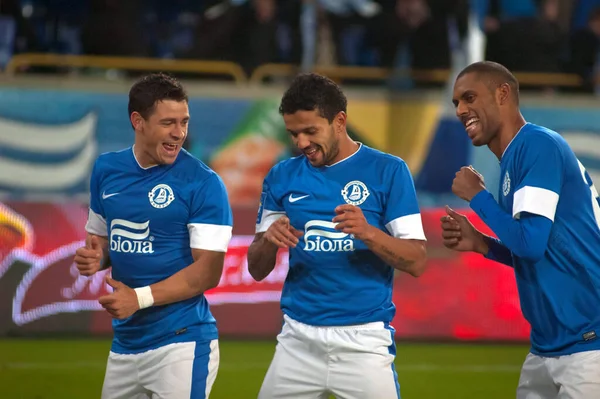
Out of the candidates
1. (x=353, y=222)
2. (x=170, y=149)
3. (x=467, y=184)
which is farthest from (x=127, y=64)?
(x=353, y=222)

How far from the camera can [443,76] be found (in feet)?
45.4

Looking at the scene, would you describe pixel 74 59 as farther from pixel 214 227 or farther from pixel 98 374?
pixel 214 227

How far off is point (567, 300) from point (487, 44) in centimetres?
983

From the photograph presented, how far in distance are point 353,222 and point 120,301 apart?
115cm

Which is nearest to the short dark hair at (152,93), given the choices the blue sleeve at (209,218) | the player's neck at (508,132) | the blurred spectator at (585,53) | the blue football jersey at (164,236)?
the blue football jersey at (164,236)

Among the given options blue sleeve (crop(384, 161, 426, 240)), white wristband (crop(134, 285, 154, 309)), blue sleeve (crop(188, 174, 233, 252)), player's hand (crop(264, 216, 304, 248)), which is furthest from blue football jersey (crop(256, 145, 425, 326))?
white wristband (crop(134, 285, 154, 309))

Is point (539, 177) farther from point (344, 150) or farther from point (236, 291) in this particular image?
point (236, 291)

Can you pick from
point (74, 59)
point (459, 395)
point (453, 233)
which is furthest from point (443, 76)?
point (453, 233)

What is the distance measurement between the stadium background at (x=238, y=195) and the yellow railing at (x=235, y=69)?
0.02m

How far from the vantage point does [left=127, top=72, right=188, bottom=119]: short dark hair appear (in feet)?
15.3

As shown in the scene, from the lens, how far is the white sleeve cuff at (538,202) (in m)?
4.10

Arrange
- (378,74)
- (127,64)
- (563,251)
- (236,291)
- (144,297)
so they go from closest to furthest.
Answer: (563,251)
(144,297)
(236,291)
(127,64)
(378,74)

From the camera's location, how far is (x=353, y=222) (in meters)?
4.15

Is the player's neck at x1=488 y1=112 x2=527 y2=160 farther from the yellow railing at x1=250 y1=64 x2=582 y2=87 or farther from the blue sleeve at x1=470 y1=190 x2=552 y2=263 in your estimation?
the yellow railing at x1=250 y1=64 x2=582 y2=87
